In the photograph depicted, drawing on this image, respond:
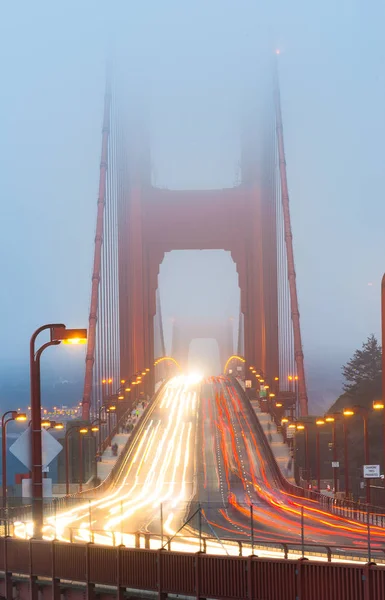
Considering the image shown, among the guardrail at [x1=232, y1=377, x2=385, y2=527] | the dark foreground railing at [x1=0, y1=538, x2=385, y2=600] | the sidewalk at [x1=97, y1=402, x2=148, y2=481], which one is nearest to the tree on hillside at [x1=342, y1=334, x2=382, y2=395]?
the guardrail at [x1=232, y1=377, x2=385, y2=527]

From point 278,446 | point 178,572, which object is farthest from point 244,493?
point 178,572

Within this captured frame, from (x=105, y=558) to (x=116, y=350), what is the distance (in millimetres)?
76781

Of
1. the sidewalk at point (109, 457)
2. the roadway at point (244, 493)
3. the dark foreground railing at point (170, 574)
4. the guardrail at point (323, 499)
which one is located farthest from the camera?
the sidewalk at point (109, 457)

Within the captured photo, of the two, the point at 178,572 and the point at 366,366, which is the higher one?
the point at 366,366

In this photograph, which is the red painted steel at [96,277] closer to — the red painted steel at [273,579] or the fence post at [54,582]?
the fence post at [54,582]

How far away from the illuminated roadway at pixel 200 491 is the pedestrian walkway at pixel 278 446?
85 centimetres

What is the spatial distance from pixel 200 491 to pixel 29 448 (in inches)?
998

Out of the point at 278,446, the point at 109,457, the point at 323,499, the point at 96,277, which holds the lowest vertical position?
the point at 323,499

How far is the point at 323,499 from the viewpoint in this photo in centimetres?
3912

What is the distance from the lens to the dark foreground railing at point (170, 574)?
52.1 ft

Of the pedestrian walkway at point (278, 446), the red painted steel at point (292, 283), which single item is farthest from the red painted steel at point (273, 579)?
the red painted steel at point (292, 283)

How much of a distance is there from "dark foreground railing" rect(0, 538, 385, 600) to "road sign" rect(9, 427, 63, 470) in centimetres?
231

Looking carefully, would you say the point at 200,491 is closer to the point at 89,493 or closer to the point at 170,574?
the point at 89,493

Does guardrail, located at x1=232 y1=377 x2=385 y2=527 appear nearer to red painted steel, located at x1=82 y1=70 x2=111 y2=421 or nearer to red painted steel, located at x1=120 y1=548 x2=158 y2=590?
red painted steel, located at x1=120 y1=548 x2=158 y2=590
